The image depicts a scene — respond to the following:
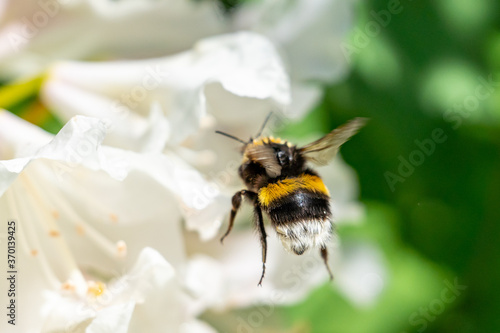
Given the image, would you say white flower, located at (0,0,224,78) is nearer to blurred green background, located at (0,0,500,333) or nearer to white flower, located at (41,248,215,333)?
blurred green background, located at (0,0,500,333)

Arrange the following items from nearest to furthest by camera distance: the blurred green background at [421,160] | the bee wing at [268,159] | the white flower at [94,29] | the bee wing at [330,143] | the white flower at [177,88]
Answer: the bee wing at [330,143] < the bee wing at [268,159] < the white flower at [177,88] < the white flower at [94,29] < the blurred green background at [421,160]

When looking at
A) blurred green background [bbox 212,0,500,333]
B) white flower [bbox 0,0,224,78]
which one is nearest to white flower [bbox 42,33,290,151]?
white flower [bbox 0,0,224,78]

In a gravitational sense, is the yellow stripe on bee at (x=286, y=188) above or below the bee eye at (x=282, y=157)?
below

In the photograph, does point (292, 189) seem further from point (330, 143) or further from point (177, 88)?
point (177, 88)

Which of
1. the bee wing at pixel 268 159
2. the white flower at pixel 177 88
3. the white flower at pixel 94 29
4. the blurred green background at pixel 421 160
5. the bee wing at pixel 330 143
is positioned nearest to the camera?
the bee wing at pixel 330 143

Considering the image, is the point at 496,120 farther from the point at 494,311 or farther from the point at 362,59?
the point at 494,311

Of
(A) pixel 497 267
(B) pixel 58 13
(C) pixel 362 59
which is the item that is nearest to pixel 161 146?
(B) pixel 58 13

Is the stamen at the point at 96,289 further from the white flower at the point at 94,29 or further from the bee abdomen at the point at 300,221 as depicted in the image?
the white flower at the point at 94,29

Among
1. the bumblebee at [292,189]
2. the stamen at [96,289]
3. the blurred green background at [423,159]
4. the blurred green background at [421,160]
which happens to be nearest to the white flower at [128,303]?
the stamen at [96,289]
